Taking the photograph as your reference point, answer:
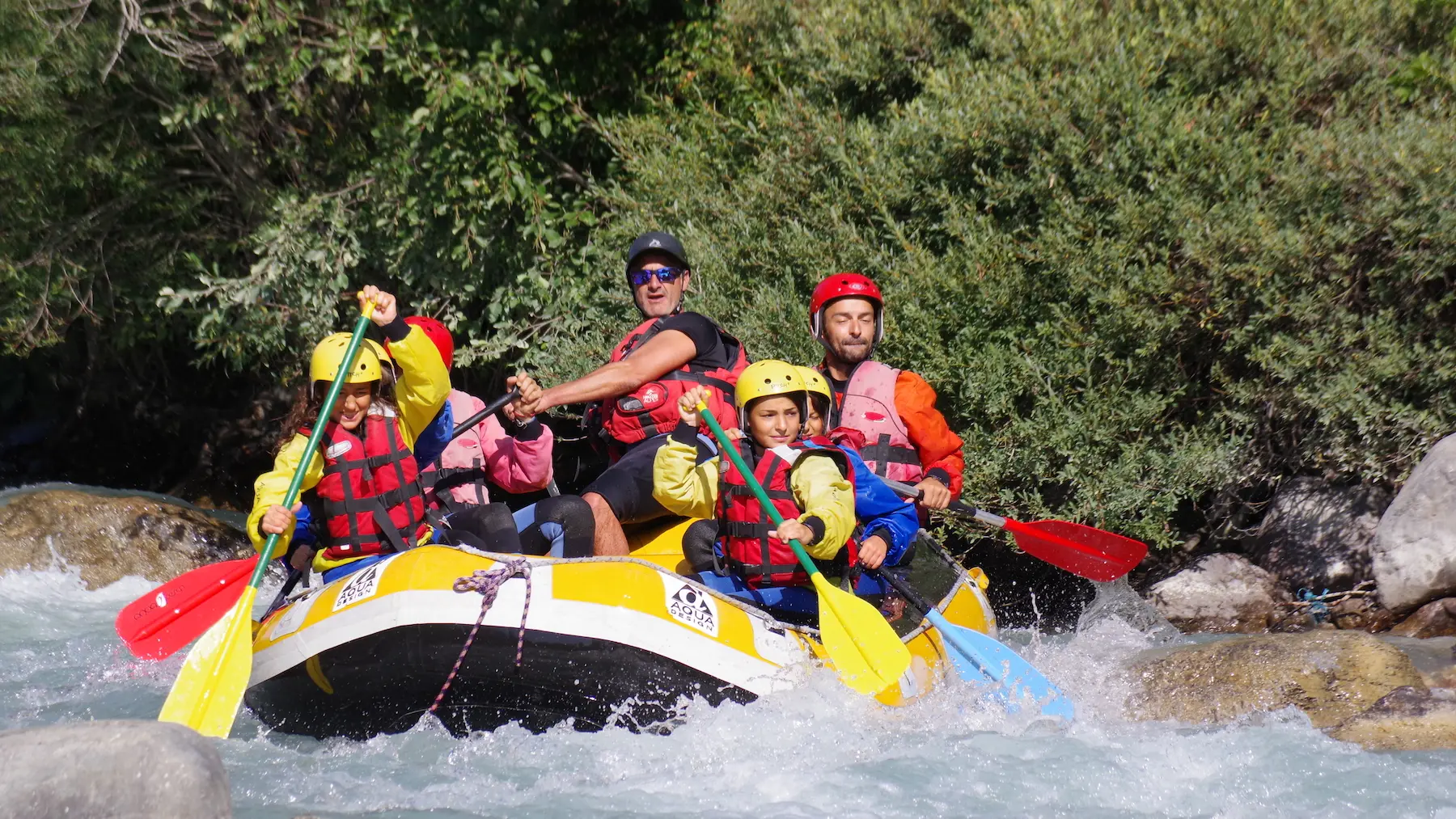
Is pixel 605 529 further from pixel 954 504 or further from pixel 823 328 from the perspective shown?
pixel 954 504

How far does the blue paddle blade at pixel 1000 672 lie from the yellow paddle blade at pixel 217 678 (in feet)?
7.48

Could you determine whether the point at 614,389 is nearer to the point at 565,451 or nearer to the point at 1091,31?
the point at 1091,31

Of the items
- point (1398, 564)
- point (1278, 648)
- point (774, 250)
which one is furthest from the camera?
point (774, 250)

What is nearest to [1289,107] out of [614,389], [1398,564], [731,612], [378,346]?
[1398,564]

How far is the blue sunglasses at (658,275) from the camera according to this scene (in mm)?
5211

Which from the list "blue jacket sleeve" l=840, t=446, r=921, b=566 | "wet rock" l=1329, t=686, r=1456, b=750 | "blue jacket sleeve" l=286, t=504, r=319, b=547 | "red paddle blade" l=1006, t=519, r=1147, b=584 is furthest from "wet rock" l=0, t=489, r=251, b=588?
"wet rock" l=1329, t=686, r=1456, b=750

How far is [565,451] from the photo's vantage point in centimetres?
905

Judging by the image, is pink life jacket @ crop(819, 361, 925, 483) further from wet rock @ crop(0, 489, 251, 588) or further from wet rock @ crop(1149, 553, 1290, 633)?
wet rock @ crop(0, 489, 251, 588)

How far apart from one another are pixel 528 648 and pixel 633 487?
1.12 meters

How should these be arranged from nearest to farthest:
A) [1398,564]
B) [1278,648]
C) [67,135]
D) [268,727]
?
[268,727] → [1278,648] → [1398,564] → [67,135]

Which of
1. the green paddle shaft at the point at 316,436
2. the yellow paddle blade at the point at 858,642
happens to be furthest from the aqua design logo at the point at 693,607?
the green paddle shaft at the point at 316,436

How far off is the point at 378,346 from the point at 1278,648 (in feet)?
11.3

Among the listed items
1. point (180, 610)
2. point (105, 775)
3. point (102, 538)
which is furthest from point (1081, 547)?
point (102, 538)

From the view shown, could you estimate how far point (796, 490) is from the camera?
14.0 ft
